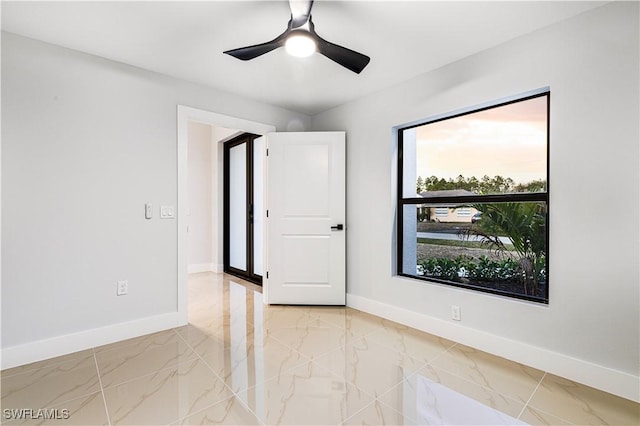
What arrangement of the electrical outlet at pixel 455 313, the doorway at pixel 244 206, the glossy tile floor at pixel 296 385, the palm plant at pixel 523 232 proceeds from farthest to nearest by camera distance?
1. the doorway at pixel 244 206
2. the electrical outlet at pixel 455 313
3. the palm plant at pixel 523 232
4. the glossy tile floor at pixel 296 385

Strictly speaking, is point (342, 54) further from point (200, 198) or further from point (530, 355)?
point (200, 198)

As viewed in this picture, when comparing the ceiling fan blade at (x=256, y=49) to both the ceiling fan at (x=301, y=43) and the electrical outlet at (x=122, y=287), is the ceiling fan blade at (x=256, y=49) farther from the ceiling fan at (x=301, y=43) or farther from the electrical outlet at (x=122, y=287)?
the electrical outlet at (x=122, y=287)

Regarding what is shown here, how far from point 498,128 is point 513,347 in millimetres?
1702

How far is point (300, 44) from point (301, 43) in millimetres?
11

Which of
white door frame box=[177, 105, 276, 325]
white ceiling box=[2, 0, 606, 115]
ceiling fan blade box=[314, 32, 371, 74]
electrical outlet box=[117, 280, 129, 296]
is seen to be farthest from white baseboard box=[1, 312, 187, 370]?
ceiling fan blade box=[314, 32, 371, 74]

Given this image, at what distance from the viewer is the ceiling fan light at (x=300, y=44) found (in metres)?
1.90

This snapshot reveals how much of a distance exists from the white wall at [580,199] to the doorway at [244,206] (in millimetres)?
2955

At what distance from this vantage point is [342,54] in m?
2.05

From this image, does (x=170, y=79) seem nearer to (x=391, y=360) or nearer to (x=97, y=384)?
(x=97, y=384)

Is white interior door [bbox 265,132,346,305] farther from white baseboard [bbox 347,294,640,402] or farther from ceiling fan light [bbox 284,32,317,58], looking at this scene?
ceiling fan light [bbox 284,32,317,58]

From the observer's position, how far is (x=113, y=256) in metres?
2.71

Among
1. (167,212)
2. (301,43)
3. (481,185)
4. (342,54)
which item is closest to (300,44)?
(301,43)

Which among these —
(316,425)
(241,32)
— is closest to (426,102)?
(241,32)

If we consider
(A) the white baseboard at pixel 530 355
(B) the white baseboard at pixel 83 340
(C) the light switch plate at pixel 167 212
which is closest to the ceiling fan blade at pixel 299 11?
(C) the light switch plate at pixel 167 212
